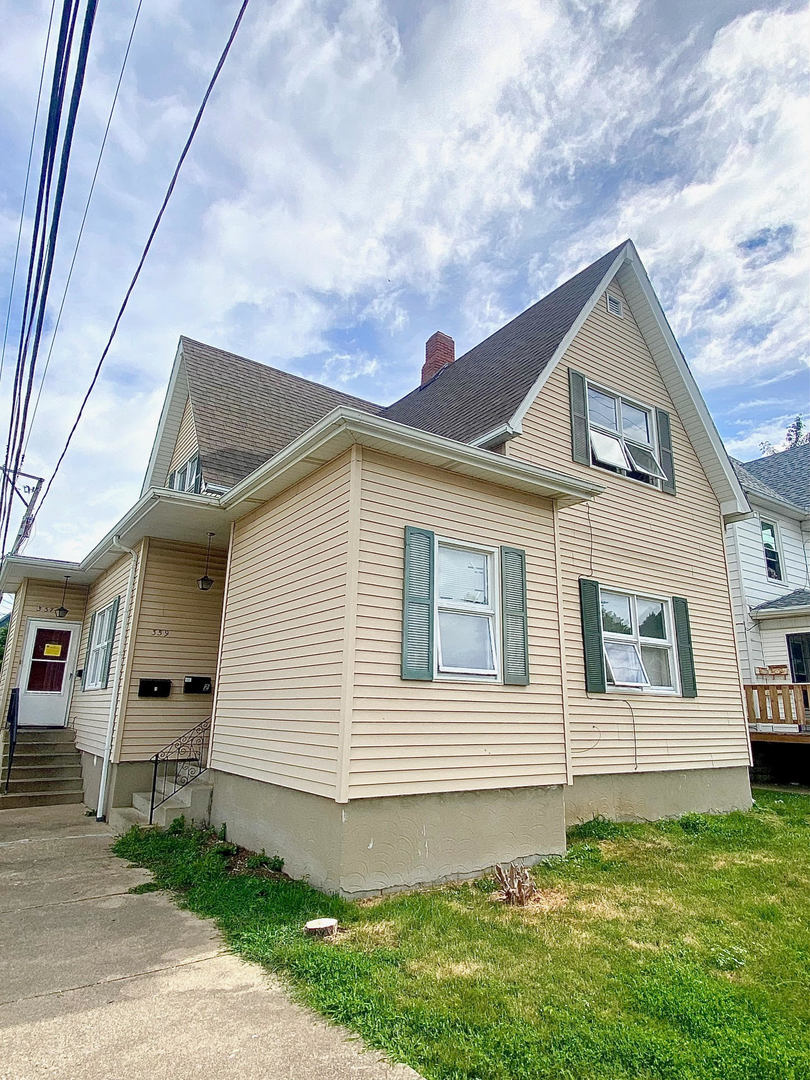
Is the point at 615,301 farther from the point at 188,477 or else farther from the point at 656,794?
the point at 188,477

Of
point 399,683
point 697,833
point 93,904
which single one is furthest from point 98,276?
point 697,833

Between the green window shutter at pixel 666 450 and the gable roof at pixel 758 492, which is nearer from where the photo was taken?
the green window shutter at pixel 666 450

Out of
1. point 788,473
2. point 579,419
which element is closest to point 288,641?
point 579,419

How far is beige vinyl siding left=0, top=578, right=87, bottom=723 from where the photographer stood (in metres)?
12.1

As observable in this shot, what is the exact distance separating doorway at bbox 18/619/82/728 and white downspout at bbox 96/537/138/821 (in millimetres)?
3734

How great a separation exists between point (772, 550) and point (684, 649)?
7573 millimetres

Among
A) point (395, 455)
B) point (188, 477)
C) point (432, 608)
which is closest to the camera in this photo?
point (432, 608)

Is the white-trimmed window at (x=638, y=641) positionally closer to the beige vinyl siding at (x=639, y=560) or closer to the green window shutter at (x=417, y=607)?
the beige vinyl siding at (x=639, y=560)

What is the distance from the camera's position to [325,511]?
19.9 ft

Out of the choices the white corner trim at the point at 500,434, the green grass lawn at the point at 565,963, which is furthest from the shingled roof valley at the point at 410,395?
the green grass lawn at the point at 565,963

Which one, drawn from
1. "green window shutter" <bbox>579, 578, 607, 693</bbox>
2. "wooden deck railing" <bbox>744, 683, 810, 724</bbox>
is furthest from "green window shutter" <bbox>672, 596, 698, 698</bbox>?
"wooden deck railing" <bbox>744, 683, 810, 724</bbox>

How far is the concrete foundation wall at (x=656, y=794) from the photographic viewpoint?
25.1 feet

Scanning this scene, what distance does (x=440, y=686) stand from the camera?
5848 mm

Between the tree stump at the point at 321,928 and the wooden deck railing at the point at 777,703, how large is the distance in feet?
32.8
